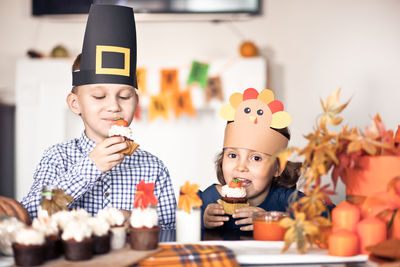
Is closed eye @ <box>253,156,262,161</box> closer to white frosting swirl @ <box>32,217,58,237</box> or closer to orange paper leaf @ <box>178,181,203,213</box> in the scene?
orange paper leaf @ <box>178,181,203,213</box>

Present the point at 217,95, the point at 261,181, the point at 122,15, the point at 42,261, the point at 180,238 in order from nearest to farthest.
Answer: the point at 42,261 < the point at 180,238 < the point at 122,15 < the point at 261,181 < the point at 217,95

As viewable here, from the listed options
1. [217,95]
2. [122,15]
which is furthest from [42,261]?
[217,95]

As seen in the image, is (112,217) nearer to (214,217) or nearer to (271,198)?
(214,217)

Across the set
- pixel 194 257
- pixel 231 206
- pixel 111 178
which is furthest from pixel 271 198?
pixel 194 257

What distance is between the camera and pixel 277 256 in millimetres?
808

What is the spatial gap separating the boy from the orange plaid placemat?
421 mm

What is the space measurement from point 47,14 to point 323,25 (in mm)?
1969

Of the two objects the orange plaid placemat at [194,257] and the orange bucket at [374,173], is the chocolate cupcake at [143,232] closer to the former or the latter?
the orange plaid placemat at [194,257]

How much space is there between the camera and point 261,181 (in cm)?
151

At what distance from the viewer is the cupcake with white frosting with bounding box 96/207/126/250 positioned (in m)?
0.85

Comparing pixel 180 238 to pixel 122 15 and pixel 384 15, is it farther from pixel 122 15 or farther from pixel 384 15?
pixel 384 15

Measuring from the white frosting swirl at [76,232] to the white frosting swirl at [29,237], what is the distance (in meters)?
0.04

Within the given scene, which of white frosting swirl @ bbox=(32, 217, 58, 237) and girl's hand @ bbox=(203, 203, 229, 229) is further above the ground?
white frosting swirl @ bbox=(32, 217, 58, 237)

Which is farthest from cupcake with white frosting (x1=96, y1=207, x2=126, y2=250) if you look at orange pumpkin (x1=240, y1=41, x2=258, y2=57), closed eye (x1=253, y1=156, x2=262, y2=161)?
orange pumpkin (x1=240, y1=41, x2=258, y2=57)
